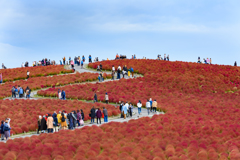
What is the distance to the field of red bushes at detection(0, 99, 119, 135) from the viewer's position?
86.9ft

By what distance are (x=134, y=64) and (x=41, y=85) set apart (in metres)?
21.6

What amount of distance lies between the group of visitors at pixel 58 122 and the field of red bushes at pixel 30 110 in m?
1.89

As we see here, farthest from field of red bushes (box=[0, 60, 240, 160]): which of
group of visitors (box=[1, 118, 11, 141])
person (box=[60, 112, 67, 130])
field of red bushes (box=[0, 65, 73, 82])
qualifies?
field of red bushes (box=[0, 65, 73, 82])

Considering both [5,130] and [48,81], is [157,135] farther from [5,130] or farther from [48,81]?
[48,81]

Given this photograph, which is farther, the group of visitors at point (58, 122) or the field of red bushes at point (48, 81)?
the field of red bushes at point (48, 81)

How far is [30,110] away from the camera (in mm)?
32000

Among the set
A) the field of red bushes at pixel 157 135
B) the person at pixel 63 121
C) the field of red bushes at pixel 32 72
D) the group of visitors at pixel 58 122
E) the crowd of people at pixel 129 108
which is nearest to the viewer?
the field of red bushes at pixel 157 135

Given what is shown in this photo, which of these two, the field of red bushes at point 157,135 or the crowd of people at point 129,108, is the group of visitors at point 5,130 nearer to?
the field of red bushes at point 157,135

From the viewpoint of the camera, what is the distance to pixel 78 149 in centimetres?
1827

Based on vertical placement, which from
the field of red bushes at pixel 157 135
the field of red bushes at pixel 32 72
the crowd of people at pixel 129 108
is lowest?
the field of red bushes at pixel 157 135

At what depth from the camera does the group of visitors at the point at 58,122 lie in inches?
960

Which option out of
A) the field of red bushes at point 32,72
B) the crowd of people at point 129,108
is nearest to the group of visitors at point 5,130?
the crowd of people at point 129,108

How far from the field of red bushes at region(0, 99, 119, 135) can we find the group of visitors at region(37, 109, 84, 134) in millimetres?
1895

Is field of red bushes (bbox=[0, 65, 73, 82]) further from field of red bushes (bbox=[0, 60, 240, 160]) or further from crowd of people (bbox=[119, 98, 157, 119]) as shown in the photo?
crowd of people (bbox=[119, 98, 157, 119])
